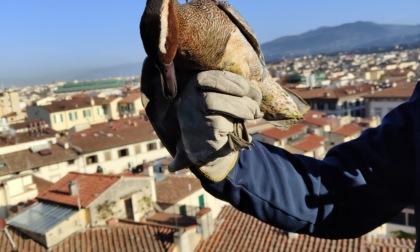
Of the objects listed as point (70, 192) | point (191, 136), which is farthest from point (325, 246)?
point (191, 136)

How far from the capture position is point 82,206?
12.2 m

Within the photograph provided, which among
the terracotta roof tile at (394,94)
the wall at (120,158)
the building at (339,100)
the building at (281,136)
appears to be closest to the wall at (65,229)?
the building at (281,136)

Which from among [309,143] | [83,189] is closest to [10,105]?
[309,143]

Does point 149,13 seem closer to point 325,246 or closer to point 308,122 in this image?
point 325,246

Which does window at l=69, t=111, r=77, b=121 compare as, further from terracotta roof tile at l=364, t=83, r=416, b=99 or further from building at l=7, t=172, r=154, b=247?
building at l=7, t=172, r=154, b=247

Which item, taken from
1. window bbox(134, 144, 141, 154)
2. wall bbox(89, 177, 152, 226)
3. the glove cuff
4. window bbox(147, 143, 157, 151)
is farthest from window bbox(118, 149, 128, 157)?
the glove cuff

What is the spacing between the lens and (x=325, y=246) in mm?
10984

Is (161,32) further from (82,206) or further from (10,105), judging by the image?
(10,105)

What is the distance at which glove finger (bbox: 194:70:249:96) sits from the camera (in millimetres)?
1869

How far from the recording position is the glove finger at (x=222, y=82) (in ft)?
6.13

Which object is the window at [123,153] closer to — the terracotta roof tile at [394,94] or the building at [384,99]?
the building at [384,99]

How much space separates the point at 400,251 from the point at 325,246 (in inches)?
65.8

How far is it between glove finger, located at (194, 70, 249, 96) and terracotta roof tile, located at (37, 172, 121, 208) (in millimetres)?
11042

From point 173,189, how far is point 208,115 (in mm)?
15486
